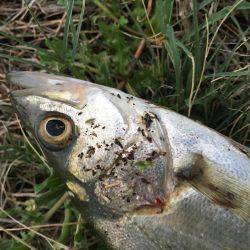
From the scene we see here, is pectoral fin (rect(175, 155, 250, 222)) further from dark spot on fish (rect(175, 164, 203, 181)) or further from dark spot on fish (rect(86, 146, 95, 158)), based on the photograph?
dark spot on fish (rect(86, 146, 95, 158))

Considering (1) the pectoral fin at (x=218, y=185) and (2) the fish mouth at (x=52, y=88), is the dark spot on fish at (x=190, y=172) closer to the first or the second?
(1) the pectoral fin at (x=218, y=185)

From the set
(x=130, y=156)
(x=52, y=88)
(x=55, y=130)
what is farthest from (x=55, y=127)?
(x=130, y=156)

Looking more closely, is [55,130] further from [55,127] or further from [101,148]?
[101,148]

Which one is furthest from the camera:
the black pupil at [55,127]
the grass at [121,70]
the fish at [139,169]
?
the grass at [121,70]

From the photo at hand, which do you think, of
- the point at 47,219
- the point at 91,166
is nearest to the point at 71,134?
the point at 91,166

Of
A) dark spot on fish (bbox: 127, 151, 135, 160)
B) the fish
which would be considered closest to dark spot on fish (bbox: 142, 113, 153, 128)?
the fish

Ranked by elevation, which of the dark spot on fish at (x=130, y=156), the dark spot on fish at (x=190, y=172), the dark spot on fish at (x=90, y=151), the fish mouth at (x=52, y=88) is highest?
the fish mouth at (x=52, y=88)

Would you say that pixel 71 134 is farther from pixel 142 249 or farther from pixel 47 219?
pixel 47 219

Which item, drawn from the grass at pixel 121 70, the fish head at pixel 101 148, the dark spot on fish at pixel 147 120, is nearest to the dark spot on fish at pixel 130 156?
the fish head at pixel 101 148
